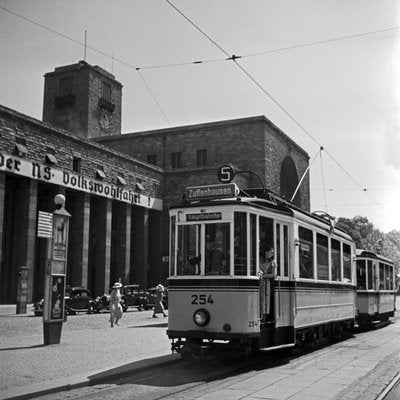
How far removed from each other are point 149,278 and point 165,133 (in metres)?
15.1

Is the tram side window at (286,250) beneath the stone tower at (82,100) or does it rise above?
beneath

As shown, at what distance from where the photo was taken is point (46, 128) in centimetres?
3300

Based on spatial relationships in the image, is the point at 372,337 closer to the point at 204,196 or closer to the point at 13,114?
the point at 204,196

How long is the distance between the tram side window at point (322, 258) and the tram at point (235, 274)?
2.75 ft

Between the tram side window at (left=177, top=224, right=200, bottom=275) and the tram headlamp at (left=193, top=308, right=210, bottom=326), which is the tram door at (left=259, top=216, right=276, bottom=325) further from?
the tram side window at (left=177, top=224, right=200, bottom=275)

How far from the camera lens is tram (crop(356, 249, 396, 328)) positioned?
1862 cm

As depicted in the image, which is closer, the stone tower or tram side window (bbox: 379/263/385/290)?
tram side window (bbox: 379/263/385/290)

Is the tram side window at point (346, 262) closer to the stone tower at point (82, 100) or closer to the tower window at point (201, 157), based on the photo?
the tower window at point (201, 157)

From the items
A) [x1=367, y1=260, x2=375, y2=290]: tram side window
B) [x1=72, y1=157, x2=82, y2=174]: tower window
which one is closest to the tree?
[x1=72, y1=157, x2=82, y2=174]: tower window

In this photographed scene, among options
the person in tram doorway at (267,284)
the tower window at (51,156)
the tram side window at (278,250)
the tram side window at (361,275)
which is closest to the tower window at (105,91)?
the tower window at (51,156)

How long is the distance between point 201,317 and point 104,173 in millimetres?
30682

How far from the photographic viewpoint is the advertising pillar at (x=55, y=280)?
12656 millimetres

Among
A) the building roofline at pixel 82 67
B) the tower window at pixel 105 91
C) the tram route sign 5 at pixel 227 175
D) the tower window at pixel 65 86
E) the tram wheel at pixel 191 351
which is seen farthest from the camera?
the tower window at pixel 105 91

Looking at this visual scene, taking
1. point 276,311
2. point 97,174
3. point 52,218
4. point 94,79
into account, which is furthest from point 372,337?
point 94,79
